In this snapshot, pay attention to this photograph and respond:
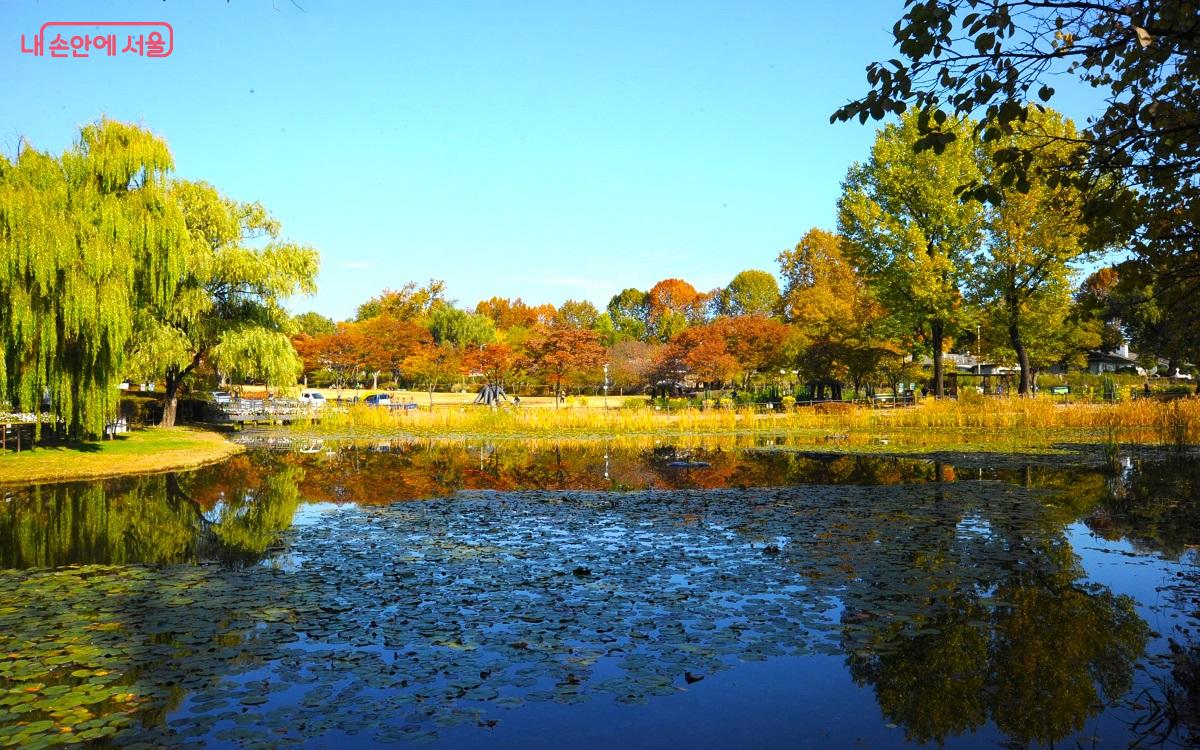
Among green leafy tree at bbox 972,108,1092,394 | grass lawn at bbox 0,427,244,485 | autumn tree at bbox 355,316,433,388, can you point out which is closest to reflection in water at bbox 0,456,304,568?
grass lawn at bbox 0,427,244,485

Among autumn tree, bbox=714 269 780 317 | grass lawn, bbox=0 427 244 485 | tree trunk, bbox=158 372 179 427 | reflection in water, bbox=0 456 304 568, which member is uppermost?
autumn tree, bbox=714 269 780 317

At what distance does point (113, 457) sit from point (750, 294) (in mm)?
82436

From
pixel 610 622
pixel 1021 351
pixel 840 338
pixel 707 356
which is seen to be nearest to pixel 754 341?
pixel 707 356

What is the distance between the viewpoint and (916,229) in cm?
3709

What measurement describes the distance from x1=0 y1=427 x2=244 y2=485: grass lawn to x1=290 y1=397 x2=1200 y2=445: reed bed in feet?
31.7

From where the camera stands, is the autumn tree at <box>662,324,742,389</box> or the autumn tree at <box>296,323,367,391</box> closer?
the autumn tree at <box>662,324,742,389</box>

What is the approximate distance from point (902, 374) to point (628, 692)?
50.3 m

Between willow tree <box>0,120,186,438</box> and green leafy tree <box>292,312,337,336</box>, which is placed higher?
green leafy tree <box>292,312,337,336</box>

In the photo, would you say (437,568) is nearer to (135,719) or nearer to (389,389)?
(135,719)

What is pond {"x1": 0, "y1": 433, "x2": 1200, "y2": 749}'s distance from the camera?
5383mm

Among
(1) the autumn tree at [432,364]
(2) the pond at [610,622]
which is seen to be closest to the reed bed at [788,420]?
(2) the pond at [610,622]

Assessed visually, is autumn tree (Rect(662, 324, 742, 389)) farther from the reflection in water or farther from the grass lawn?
the reflection in water

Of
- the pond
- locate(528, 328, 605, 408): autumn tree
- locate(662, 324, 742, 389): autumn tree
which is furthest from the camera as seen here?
locate(662, 324, 742, 389): autumn tree

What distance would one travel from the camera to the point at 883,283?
39031 millimetres
